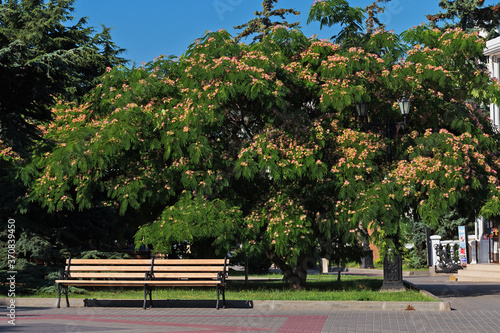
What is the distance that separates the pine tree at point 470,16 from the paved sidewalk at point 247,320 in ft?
93.4

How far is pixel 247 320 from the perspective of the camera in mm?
12891

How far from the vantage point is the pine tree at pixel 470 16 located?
134 ft

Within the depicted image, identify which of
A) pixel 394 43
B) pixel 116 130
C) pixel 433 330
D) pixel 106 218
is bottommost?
pixel 433 330

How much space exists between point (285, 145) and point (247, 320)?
7.63 metres

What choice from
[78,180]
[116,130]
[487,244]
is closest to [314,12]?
[116,130]

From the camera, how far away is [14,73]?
754 inches

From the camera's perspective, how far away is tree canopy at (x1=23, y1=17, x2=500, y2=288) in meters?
19.1

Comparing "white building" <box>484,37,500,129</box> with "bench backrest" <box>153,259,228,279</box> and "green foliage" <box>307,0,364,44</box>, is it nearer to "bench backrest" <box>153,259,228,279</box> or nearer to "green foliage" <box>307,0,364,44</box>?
"green foliage" <box>307,0,364,44</box>

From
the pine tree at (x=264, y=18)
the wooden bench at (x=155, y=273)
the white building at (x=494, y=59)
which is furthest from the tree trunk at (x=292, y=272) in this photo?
the pine tree at (x=264, y=18)

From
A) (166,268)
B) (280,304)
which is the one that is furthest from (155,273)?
(280,304)

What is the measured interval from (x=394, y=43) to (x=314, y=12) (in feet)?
8.74

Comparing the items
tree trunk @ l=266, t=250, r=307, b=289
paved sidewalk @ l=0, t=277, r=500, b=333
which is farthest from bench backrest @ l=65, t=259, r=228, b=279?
tree trunk @ l=266, t=250, r=307, b=289

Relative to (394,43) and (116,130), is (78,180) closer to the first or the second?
(116,130)

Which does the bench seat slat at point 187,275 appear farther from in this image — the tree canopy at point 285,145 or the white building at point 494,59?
the white building at point 494,59
